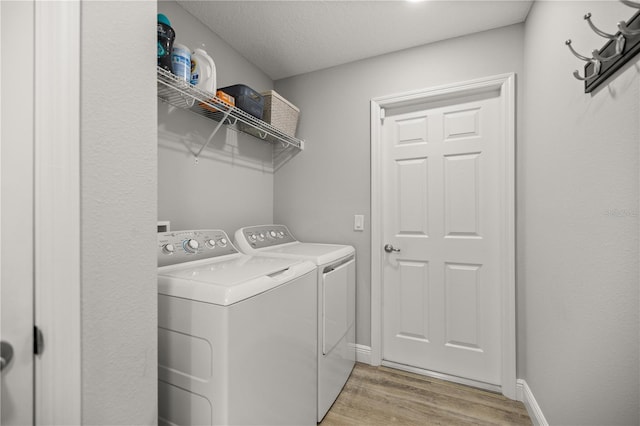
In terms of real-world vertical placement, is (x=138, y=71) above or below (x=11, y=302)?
above

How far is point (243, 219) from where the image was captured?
2.12 metres

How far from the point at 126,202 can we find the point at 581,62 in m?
1.71

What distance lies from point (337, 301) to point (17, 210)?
58.6 inches

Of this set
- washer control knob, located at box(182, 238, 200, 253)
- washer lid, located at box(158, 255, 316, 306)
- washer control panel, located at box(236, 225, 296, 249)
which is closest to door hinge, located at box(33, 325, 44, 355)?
washer lid, located at box(158, 255, 316, 306)

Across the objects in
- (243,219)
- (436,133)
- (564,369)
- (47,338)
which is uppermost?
(436,133)

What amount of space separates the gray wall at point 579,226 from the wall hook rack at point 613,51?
3cm

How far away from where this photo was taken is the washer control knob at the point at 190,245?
4.57ft

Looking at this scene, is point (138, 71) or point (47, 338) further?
point (138, 71)

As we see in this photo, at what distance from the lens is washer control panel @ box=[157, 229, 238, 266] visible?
50.8 inches

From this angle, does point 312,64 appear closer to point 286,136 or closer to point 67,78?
point 286,136

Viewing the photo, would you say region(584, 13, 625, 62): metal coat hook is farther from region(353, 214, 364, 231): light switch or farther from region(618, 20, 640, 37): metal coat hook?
region(353, 214, 364, 231): light switch

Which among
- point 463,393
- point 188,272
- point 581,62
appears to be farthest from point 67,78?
point 463,393

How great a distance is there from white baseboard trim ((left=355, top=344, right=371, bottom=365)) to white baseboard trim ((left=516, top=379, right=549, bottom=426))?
967mm

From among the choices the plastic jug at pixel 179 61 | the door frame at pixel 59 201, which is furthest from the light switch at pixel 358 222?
the door frame at pixel 59 201
